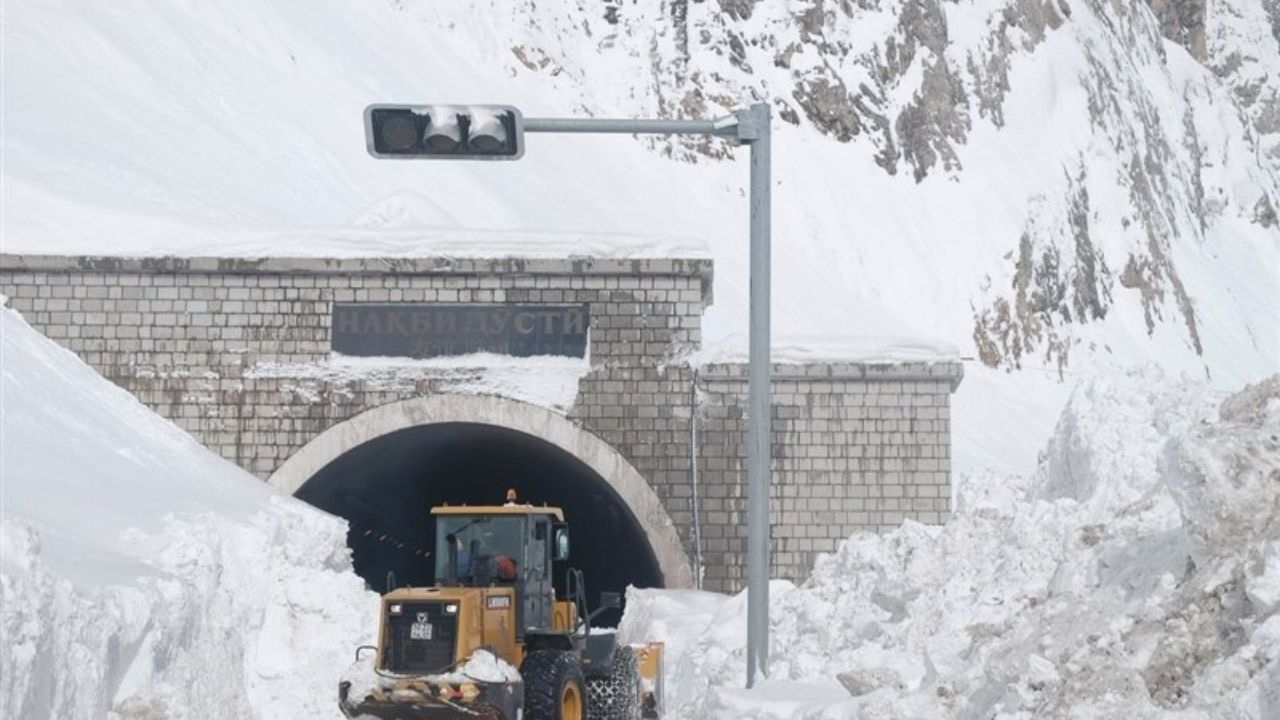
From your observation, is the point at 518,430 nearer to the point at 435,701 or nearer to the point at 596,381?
the point at 596,381

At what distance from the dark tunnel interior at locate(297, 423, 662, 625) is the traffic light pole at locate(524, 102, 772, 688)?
44.4 feet

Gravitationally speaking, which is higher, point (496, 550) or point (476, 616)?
point (496, 550)

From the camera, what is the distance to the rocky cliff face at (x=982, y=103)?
52281 mm

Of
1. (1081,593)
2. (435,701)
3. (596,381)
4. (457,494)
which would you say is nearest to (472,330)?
(596,381)

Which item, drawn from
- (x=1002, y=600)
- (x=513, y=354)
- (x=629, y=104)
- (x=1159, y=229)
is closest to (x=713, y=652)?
(x=1002, y=600)

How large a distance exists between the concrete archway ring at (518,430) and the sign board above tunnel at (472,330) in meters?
0.72

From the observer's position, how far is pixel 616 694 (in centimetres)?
1680

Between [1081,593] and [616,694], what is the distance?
747 centimetres

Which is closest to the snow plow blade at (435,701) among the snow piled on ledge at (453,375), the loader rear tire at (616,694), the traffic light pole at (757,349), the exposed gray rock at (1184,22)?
the loader rear tire at (616,694)

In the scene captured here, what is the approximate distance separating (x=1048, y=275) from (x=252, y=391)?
3352 cm

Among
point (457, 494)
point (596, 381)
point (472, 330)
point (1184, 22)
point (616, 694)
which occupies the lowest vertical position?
point (616, 694)

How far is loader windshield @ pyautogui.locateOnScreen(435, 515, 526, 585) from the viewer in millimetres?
16094

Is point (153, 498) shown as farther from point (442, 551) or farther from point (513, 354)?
point (513, 354)

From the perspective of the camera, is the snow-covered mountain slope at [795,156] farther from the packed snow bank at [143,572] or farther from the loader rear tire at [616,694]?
the loader rear tire at [616,694]
